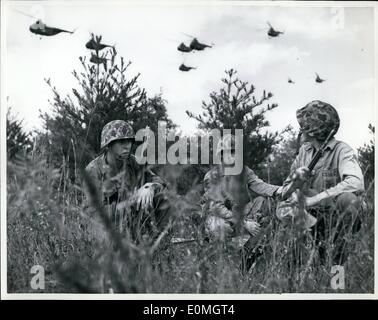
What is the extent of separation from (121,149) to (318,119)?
5.51 feet

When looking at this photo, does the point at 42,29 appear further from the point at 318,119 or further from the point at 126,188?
the point at 318,119

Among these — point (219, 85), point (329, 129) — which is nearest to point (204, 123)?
point (219, 85)

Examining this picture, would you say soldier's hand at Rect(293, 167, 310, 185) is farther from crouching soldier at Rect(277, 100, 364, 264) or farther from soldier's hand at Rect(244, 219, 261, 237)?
soldier's hand at Rect(244, 219, 261, 237)

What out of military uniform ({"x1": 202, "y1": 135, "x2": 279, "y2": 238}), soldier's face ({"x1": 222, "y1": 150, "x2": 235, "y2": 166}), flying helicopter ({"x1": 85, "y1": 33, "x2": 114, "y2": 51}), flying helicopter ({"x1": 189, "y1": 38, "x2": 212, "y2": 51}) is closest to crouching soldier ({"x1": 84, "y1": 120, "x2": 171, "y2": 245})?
military uniform ({"x1": 202, "y1": 135, "x2": 279, "y2": 238})

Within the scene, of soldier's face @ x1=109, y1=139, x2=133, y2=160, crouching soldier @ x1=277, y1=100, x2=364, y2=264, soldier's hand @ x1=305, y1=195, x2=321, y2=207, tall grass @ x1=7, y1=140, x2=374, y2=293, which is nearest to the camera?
tall grass @ x1=7, y1=140, x2=374, y2=293

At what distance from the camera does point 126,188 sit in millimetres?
4152

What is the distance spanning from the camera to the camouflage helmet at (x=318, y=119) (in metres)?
4.62

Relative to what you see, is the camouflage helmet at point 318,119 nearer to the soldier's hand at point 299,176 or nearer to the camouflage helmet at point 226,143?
the soldier's hand at point 299,176

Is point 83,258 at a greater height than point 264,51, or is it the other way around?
point 264,51

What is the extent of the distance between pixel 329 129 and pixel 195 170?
3.93ft

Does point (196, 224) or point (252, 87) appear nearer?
point (196, 224)

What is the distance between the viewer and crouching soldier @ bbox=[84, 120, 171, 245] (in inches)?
164
